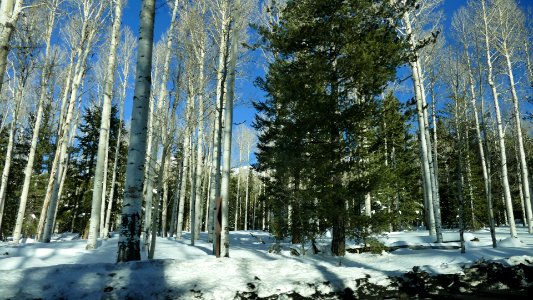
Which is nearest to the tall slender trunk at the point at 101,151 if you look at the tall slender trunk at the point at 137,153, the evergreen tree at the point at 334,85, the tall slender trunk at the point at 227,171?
the tall slender trunk at the point at 227,171

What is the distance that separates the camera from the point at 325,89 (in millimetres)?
9516

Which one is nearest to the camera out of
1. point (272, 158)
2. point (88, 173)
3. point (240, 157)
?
point (272, 158)

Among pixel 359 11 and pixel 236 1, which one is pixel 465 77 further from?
pixel 236 1

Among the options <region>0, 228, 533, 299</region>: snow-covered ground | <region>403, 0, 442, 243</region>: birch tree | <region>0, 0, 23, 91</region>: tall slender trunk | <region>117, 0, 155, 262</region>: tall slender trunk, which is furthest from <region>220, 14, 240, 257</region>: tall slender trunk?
<region>403, 0, 442, 243</region>: birch tree

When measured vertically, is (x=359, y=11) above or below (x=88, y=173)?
above

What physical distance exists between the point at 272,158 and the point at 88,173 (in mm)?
16902

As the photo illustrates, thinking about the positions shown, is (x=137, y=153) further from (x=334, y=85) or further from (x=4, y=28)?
(x=334, y=85)

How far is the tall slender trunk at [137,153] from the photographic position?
5395mm

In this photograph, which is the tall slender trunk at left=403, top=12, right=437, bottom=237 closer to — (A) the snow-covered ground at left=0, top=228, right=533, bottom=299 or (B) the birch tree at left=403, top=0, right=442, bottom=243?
(B) the birch tree at left=403, top=0, right=442, bottom=243

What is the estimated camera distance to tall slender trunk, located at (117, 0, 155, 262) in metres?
5.39

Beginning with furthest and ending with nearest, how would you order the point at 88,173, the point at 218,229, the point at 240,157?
the point at 240,157, the point at 88,173, the point at 218,229

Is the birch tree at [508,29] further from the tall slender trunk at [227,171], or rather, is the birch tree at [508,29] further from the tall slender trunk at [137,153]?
the tall slender trunk at [137,153]

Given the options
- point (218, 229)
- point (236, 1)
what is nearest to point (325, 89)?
point (236, 1)

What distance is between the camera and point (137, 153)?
560 centimetres
